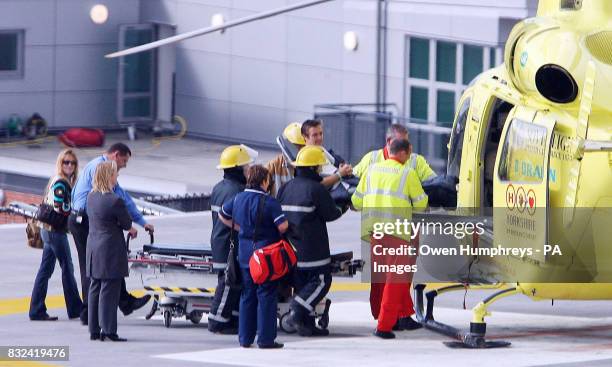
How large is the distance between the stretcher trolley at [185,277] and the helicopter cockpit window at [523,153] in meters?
1.83

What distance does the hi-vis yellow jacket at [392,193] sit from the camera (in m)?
14.7

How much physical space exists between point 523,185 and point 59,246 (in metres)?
4.55

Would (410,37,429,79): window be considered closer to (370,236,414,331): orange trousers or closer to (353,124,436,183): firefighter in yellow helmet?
(353,124,436,183): firefighter in yellow helmet

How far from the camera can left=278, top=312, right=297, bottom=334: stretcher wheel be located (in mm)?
15062

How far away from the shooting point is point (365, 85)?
121ft

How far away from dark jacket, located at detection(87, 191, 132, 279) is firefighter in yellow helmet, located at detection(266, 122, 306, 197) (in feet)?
5.23

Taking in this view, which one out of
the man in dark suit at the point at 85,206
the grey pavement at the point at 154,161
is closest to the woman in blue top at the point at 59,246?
the man in dark suit at the point at 85,206

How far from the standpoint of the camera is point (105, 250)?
572 inches

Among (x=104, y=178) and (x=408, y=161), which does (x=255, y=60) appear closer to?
(x=408, y=161)

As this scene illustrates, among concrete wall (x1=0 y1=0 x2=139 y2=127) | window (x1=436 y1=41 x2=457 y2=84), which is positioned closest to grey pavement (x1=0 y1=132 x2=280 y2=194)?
concrete wall (x1=0 y1=0 x2=139 y2=127)

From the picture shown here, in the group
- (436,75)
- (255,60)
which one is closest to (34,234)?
(436,75)

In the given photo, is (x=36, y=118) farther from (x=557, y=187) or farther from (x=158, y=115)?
(x=557, y=187)

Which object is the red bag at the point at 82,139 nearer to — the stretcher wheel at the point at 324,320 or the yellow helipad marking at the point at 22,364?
the stretcher wheel at the point at 324,320

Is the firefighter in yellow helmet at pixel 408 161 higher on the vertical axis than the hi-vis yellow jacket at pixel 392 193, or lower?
higher
